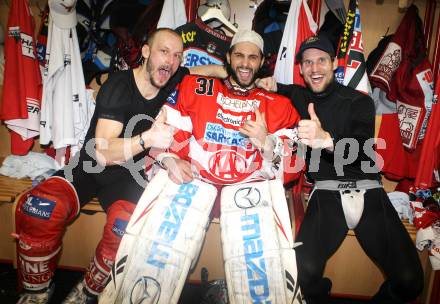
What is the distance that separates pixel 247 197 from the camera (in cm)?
168

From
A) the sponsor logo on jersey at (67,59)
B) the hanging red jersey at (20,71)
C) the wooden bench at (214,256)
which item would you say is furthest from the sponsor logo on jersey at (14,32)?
the wooden bench at (214,256)

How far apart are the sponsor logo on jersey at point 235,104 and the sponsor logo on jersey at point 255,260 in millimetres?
654

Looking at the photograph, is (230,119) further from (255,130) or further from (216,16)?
(216,16)

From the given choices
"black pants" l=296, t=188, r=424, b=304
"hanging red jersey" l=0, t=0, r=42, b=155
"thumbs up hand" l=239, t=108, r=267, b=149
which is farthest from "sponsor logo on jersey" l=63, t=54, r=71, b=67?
"black pants" l=296, t=188, r=424, b=304

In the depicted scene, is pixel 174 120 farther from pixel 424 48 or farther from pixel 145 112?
pixel 424 48

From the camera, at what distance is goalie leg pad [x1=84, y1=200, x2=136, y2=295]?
170cm

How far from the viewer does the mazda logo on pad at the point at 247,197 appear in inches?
65.2

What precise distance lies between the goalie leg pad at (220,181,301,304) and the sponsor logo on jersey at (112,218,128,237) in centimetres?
52

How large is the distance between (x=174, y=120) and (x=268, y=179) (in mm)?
649

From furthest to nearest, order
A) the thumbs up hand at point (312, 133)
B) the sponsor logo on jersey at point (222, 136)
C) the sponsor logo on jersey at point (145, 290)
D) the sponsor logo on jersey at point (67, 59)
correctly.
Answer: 1. the sponsor logo on jersey at point (67, 59)
2. the sponsor logo on jersey at point (222, 136)
3. the thumbs up hand at point (312, 133)
4. the sponsor logo on jersey at point (145, 290)

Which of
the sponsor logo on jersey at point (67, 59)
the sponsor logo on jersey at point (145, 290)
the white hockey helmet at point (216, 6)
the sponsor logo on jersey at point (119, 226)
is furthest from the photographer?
the white hockey helmet at point (216, 6)

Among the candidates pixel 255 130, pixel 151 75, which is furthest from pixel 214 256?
pixel 151 75

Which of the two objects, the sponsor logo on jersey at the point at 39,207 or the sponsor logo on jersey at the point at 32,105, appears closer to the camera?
the sponsor logo on jersey at the point at 39,207

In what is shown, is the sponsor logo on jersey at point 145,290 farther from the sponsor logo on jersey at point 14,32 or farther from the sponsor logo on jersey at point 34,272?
the sponsor logo on jersey at point 14,32
